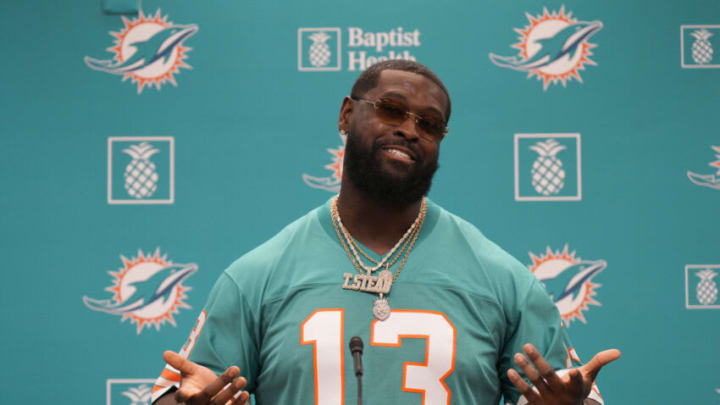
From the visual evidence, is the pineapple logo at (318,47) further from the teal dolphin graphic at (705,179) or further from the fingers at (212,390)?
the fingers at (212,390)

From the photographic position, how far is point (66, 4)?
7.82ft

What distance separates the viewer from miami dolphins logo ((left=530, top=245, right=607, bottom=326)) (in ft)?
7.65

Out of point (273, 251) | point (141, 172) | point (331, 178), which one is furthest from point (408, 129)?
point (141, 172)

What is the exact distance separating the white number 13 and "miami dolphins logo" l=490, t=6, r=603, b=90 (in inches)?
52.7

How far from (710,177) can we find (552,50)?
28.3 inches

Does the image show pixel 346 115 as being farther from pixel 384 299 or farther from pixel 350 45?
pixel 350 45

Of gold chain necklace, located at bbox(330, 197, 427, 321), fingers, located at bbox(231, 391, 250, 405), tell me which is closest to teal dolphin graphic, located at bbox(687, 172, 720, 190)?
gold chain necklace, located at bbox(330, 197, 427, 321)

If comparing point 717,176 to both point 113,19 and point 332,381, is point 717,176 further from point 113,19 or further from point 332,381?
point 113,19

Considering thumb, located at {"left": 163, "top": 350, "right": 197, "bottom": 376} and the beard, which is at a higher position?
the beard

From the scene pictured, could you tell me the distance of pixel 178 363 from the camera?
113 cm

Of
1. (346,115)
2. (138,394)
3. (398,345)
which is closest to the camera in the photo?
(398,345)

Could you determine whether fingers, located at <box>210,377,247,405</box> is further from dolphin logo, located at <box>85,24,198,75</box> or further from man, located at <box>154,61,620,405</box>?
dolphin logo, located at <box>85,24,198,75</box>

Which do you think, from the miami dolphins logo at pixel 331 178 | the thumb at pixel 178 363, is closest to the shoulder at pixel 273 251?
the thumb at pixel 178 363

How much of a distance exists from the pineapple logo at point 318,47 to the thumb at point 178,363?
1442 millimetres
